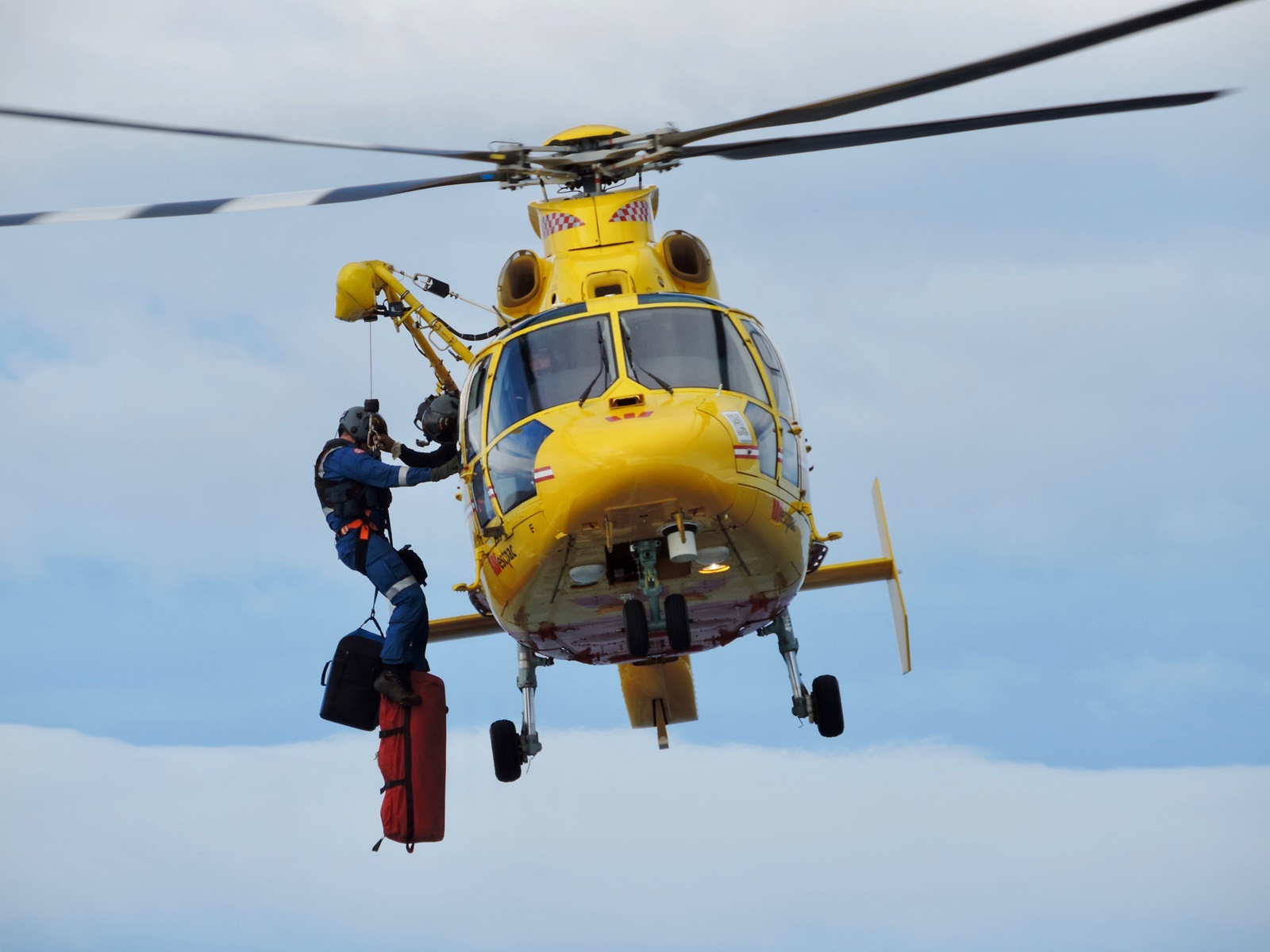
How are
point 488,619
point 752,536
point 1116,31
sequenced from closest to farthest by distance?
point 1116,31 < point 752,536 < point 488,619

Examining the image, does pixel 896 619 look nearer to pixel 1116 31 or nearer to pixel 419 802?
pixel 419 802

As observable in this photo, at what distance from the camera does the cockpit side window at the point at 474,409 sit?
1347 centimetres

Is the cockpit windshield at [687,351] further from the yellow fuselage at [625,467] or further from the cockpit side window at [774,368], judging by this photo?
the cockpit side window at [774,368]

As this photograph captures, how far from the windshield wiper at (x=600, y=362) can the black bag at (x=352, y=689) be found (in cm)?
465

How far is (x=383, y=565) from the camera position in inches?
608

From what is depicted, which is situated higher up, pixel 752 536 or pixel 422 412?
pixel 422 412

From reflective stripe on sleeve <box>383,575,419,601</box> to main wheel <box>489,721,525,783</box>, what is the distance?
1571 millimetres

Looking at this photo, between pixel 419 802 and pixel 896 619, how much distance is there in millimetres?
4863

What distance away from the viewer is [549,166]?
1538cm

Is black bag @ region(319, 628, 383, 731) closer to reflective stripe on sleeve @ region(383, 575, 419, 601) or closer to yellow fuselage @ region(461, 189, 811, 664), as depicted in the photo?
reflective stripe on sleeve @ region(383, 575, 419, 601)

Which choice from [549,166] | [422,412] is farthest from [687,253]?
[422,412]

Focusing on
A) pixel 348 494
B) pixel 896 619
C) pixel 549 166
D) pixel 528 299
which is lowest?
pixel 896 619

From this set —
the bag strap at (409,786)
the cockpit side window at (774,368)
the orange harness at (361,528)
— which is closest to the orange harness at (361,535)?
the orange harness at (361,528)

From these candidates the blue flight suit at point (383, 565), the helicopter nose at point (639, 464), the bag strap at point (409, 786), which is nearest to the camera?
the helicopter nose at point (639, 464)
